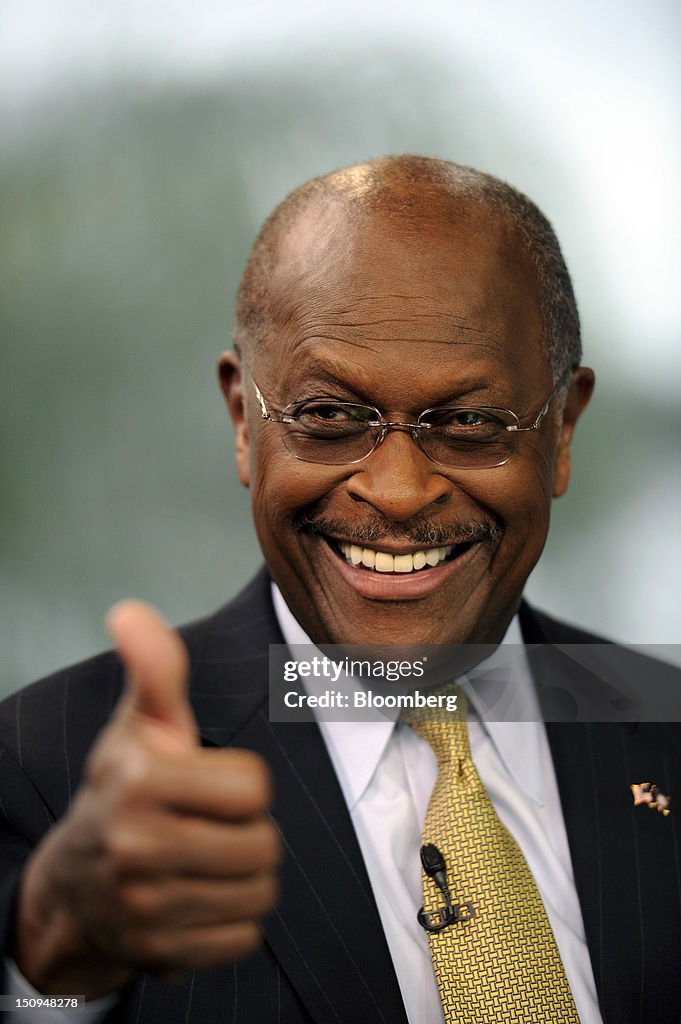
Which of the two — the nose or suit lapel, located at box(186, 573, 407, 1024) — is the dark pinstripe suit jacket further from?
the nose

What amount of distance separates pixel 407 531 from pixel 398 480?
8cm

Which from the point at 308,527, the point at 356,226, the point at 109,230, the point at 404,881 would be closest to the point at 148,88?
the point at 109,230

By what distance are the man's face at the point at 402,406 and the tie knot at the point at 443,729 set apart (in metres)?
0.10

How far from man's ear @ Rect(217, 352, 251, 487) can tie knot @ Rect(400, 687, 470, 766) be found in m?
0.44

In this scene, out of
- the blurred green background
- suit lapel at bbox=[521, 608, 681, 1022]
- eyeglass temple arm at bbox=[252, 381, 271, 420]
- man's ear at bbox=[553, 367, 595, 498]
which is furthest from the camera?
the blurred green background

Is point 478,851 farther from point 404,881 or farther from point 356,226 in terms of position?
point 356,226

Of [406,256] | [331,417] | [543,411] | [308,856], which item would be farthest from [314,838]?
[406,256]

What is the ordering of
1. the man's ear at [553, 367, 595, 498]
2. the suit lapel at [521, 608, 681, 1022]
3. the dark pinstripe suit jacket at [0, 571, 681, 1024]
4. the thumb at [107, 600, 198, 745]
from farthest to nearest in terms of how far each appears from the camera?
the man's ear at [553, 367, 595, 498] < the suit lapel at [521, 608, 681, 1022] < the dark pinstripe suit jacket at [0, 571, 681, 1024] < the thumb at [107, 600, 198, 745]

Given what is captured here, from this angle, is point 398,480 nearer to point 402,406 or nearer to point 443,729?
point 402,406

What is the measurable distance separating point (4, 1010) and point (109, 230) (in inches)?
67.4

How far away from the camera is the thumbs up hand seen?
2.58ft

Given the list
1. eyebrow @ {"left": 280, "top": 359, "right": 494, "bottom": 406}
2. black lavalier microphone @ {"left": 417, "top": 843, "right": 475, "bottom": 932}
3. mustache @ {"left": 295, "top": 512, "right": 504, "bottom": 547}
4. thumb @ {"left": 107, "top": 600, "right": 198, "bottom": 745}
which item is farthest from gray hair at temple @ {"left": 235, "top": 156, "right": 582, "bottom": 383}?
thumb @ {"left": 107, "top": 600, "right": 198, "bottom": 745}

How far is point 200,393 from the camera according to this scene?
94.9 inches

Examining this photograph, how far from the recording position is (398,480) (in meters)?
1.42
